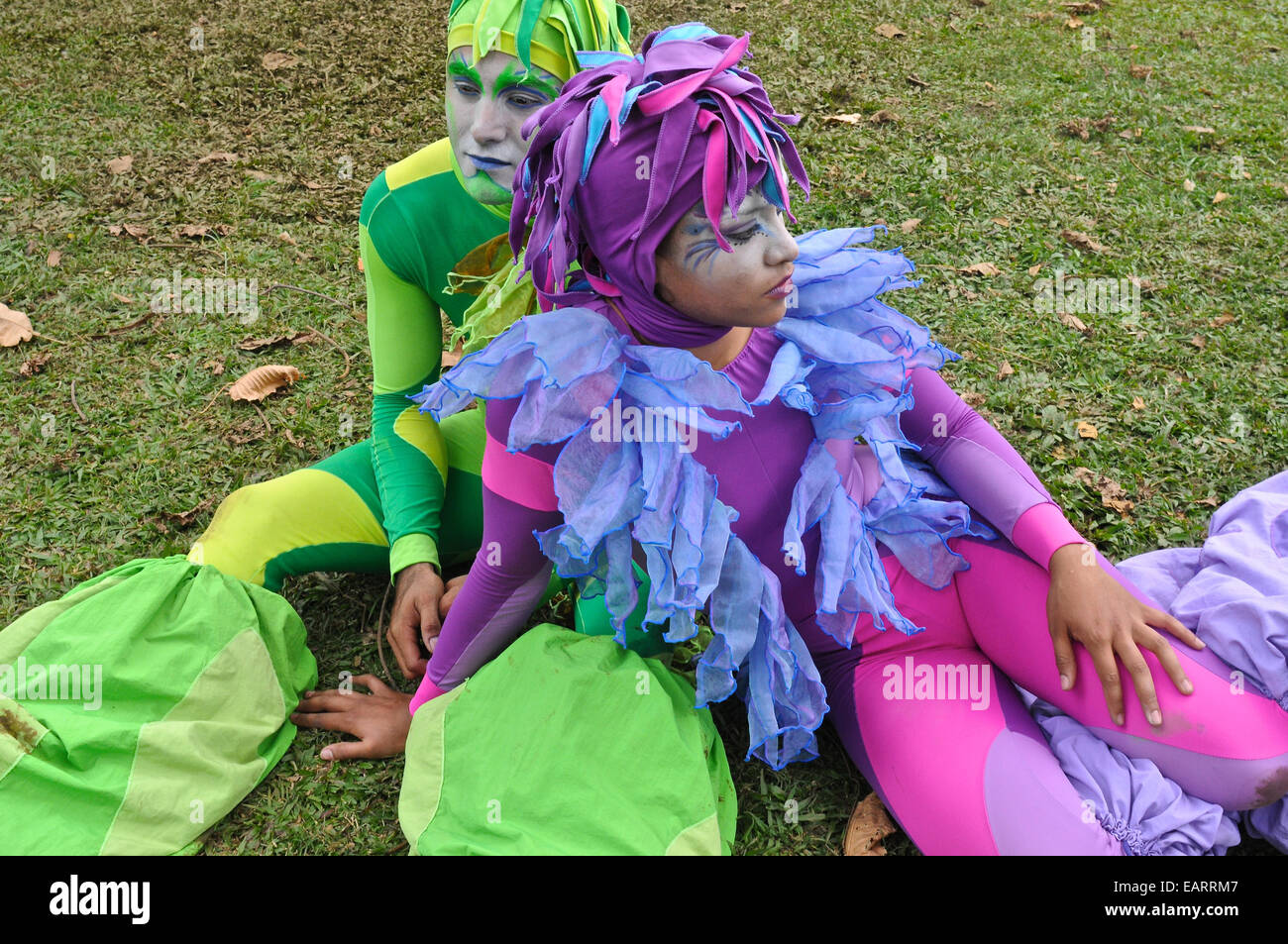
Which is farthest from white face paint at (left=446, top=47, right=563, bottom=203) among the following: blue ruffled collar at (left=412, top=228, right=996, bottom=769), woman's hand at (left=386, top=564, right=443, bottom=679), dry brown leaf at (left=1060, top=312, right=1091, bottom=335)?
dry brown leaf at (left=1060, top=312, right=1091, bottom=335)

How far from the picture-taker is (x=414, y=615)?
2645 mm

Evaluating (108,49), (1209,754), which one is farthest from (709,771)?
(108,49)

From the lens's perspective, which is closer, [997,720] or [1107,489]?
[997,720]

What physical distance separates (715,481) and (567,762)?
679mm

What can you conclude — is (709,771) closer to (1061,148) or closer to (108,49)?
(1061,148)

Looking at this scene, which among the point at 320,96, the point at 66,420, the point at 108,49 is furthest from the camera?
the point at 108,49

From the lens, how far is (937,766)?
80.4 inches

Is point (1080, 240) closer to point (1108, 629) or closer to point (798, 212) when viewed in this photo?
point (798, 212)

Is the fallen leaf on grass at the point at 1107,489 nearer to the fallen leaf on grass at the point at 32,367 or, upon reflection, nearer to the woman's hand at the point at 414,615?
the woman's hand at the point at 414,615

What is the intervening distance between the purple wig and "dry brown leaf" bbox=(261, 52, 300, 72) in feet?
14.0

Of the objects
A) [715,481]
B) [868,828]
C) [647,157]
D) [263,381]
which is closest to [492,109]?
[647,157]

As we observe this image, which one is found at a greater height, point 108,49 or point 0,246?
point 108,49

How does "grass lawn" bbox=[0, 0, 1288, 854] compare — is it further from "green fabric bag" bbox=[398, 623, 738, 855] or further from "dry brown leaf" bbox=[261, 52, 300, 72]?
"green fabric bag" bbox=[398, 623, 738, 855]
